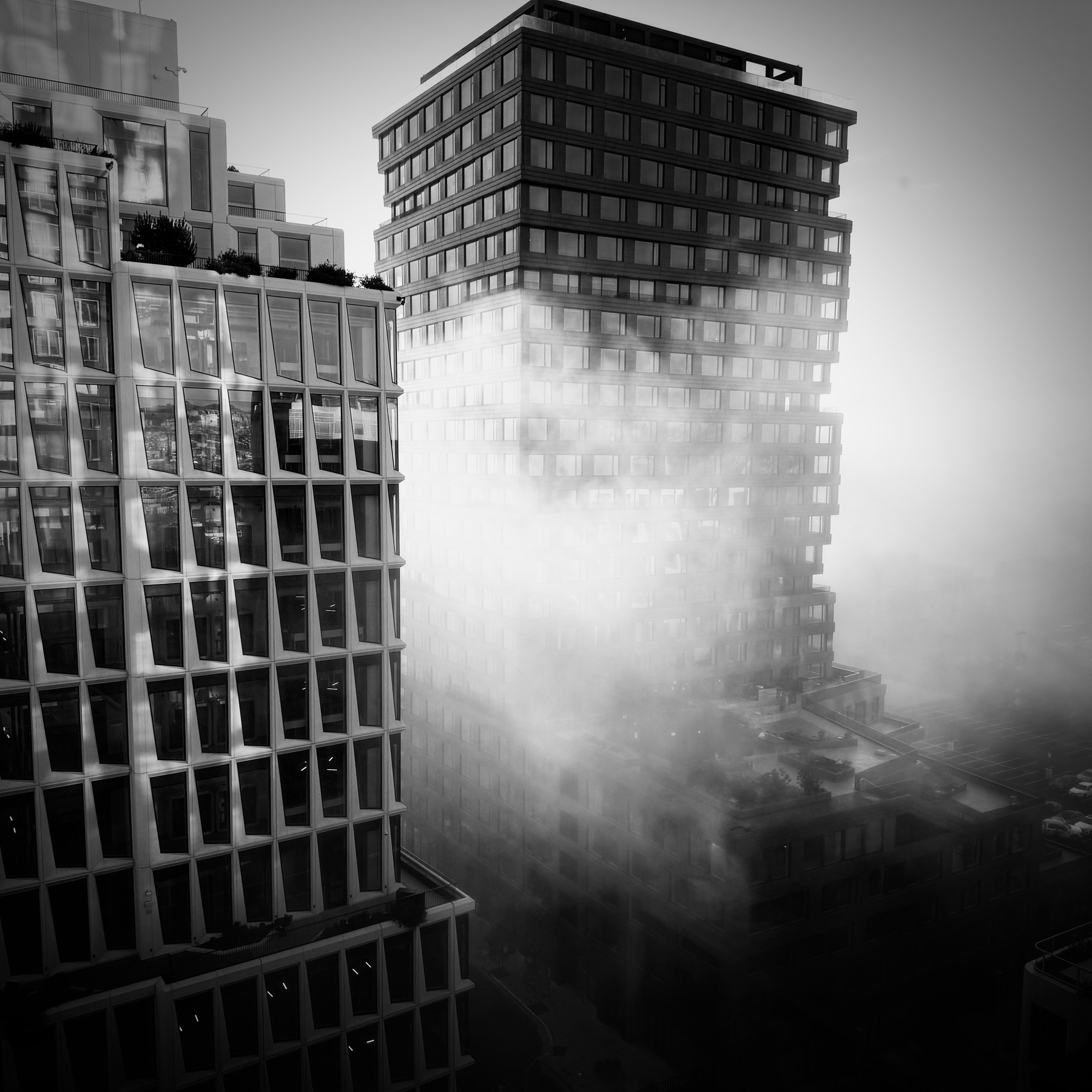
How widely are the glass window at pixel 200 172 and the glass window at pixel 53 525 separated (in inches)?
412

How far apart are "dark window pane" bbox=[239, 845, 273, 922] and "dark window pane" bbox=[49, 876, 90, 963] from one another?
13.3 feet

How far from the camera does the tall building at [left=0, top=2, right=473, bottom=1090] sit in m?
21.2

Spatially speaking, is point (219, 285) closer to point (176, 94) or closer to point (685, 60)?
point (176, 94)

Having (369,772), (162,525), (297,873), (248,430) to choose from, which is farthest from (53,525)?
(297,873)

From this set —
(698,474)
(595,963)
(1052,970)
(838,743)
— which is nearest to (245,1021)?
(595,963)

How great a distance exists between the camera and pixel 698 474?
168 ft

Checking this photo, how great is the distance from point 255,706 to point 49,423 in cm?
937

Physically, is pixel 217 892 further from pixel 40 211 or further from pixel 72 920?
pixel 40 211

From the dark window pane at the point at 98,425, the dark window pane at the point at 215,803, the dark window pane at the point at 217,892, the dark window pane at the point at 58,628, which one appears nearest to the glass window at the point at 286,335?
the dark window pane at the point at 98,425

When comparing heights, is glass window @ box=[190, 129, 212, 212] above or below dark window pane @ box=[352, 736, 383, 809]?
above

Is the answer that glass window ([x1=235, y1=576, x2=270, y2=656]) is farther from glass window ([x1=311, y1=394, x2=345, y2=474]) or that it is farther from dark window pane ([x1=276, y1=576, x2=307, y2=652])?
glass window ([x1=311, y1=394, x2=345, y2=474])

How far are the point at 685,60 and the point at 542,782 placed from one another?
40445mm

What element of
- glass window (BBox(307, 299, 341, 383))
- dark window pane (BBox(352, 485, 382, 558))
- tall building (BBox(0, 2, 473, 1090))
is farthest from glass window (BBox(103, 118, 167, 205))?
dark window pane (BBox(352, 485, 382, 558))

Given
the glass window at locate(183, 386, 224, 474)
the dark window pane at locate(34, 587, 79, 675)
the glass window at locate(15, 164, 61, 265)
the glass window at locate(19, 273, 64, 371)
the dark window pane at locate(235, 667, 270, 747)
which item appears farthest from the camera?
the dark window pane at locate(235, 667, 270, 747)
